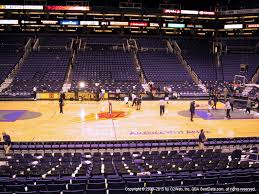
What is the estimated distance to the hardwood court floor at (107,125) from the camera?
19.4 m

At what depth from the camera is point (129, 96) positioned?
3378 cm

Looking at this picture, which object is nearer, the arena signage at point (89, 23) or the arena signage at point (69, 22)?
the arena signage at point (69, 22)

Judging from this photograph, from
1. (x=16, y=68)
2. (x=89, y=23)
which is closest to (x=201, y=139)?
(x=16, y=68)

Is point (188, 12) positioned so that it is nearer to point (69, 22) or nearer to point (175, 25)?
point (175, 25)

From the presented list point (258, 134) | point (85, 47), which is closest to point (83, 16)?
point (85, 47)

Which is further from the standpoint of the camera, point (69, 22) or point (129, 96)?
point (69, 22)

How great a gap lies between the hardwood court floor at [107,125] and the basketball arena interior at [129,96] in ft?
0.26

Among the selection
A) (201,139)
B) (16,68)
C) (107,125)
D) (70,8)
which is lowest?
(107,125)

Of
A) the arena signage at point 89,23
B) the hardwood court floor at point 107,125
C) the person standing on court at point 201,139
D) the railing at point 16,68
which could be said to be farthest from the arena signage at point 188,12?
the person standing on court at point 201,139

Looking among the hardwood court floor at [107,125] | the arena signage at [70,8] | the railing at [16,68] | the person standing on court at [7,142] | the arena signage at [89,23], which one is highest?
the arena signage at [70,8]

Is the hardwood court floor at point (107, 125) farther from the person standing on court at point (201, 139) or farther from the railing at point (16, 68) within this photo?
the railing at point (16, 68)

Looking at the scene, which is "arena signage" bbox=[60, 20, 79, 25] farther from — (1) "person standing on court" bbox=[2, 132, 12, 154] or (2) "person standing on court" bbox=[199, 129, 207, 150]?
(2) "person standing on court" bbox=[199, 129, 207, 150]

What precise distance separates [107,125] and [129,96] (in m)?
12.0

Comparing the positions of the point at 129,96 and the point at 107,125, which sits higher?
the point at 129,96
